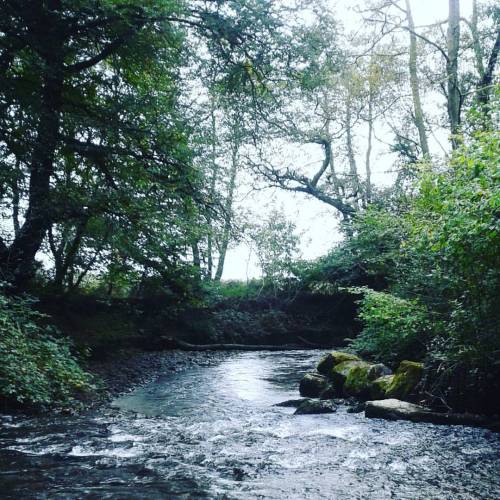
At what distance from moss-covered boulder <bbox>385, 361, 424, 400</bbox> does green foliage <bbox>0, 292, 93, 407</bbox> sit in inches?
215

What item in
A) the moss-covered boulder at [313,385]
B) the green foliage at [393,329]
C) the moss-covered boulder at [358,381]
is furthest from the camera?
the moss-covered boulder at [313,385]

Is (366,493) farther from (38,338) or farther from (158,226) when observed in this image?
(158,226)

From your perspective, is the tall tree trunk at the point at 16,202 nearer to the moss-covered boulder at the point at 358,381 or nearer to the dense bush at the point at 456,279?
the dense bush at the point at 456,279

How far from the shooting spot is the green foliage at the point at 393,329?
28.1 ft

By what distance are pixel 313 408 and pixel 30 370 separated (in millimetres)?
4601

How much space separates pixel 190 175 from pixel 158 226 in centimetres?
133

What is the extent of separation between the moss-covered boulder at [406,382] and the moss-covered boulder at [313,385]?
69.4 inches

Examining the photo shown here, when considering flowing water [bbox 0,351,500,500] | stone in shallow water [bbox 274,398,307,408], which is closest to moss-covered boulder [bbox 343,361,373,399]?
flowing water [bbox 0,351,500,500]

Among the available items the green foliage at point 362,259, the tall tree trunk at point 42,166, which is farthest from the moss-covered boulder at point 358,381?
the tall tree trunk at point 42,166

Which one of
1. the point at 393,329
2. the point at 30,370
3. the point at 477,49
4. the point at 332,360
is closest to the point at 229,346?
the point at 332,360

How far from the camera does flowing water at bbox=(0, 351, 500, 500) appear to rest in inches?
161

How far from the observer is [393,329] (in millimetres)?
9789

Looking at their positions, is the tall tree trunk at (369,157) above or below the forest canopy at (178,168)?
above

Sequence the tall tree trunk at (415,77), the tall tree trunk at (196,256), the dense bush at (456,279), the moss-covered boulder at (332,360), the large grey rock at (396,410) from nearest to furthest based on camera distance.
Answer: the dense bush at (456,279), the large grey rock at (396,410), the moss-covered boulder at (332,360), the tall tree trunk at (196,256), the tall tree trunk at (415,77)
